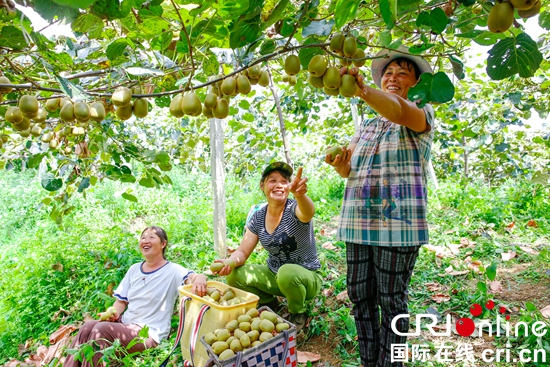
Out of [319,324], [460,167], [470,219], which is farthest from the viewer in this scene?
[460,167]

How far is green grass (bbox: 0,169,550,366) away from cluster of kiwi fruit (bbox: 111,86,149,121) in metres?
1.68

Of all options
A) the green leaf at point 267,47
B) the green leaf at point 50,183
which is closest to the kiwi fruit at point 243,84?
the green leaf at point 267,47

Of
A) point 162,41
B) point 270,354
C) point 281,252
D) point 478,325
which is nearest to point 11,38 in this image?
point 162,41

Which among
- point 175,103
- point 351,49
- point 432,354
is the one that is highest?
point 351,49

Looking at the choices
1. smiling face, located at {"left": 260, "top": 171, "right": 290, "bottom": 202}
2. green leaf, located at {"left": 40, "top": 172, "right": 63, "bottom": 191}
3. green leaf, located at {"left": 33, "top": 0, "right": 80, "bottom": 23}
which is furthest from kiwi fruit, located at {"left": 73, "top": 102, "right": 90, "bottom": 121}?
smiling face, located at {"left": 260, "top": 171, "right": 290, "bottom": 202}

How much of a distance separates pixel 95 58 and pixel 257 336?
1.41 m

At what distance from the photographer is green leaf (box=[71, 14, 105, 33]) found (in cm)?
100

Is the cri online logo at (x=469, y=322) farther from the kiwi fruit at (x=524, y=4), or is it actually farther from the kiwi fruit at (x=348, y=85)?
the kiwi fruit at (x=524, y=4)

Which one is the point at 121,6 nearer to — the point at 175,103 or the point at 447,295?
the point at 175,103

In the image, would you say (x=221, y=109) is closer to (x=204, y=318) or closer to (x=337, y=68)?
(x=337, y=68)

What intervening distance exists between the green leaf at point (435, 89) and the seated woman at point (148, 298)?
182 cm

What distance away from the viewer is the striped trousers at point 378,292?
5.20 ft

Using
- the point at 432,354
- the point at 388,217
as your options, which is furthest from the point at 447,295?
the point at 388,217

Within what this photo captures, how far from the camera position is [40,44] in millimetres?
1127
